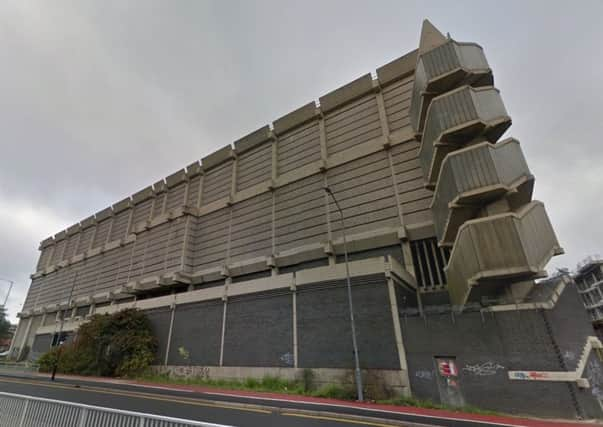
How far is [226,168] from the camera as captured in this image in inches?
1516

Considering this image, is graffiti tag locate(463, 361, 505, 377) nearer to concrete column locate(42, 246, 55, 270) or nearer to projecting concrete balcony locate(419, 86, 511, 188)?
projecting concrete balcony locate(419, 86, 511, 188)

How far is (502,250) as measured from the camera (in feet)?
50.2

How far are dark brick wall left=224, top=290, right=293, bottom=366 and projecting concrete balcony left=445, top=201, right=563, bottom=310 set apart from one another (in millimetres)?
11448

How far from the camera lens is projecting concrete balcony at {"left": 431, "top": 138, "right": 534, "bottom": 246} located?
54.7ft

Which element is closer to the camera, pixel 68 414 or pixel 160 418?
pixel 160 418

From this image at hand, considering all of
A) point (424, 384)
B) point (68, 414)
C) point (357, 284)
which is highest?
point (357, 284)

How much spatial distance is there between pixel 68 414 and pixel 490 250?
59.6 feet

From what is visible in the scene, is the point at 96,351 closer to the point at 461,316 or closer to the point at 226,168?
the point at 226,168

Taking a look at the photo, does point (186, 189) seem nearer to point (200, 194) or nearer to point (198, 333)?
point (200, 194)

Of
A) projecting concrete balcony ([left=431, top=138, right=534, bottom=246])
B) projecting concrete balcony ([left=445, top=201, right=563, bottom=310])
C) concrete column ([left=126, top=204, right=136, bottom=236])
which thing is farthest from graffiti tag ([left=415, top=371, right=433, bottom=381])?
concrete column ([left=126, top=204, right=136, bottom=236])

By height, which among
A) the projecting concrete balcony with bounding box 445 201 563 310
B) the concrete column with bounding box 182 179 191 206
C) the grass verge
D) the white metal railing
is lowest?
the grass verge

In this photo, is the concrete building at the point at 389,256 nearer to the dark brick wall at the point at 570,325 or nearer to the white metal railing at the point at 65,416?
the dark brick wall at the point at 570,325

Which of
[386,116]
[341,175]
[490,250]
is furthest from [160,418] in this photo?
[386,116]

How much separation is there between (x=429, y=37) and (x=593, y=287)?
6216 centimetres
